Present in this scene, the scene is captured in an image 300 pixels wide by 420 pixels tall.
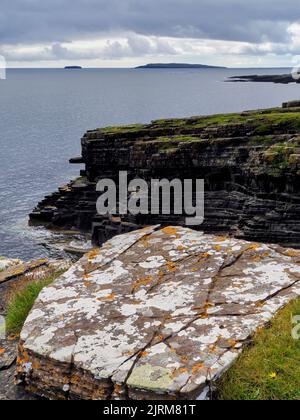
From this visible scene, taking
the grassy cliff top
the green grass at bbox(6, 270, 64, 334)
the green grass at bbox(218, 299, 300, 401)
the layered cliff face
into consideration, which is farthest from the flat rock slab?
the grassy cliff top

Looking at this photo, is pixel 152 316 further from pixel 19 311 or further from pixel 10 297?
pixel 10 297

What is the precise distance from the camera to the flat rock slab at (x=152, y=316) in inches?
265

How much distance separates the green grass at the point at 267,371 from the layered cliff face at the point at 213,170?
28.6 metres

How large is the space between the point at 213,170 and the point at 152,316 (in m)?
36.1

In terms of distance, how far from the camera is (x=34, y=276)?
12.7 meters

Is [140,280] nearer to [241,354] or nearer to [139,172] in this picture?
[241,354]

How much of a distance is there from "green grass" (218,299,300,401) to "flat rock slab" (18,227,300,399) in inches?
6.6

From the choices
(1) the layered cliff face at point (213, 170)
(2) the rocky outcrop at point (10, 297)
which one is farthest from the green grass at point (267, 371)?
(1) the layered cliff face at point (213, 170)

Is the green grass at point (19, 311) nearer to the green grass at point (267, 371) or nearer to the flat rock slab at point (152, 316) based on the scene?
the flat rock slab at point (152, 316)

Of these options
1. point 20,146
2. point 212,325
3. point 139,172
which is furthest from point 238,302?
point 20,146

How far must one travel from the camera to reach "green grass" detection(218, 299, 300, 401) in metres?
6.51

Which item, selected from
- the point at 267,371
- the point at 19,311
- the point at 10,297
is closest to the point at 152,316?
the point at 267,371

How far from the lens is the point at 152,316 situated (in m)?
8.09

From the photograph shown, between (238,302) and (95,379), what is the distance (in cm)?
289
